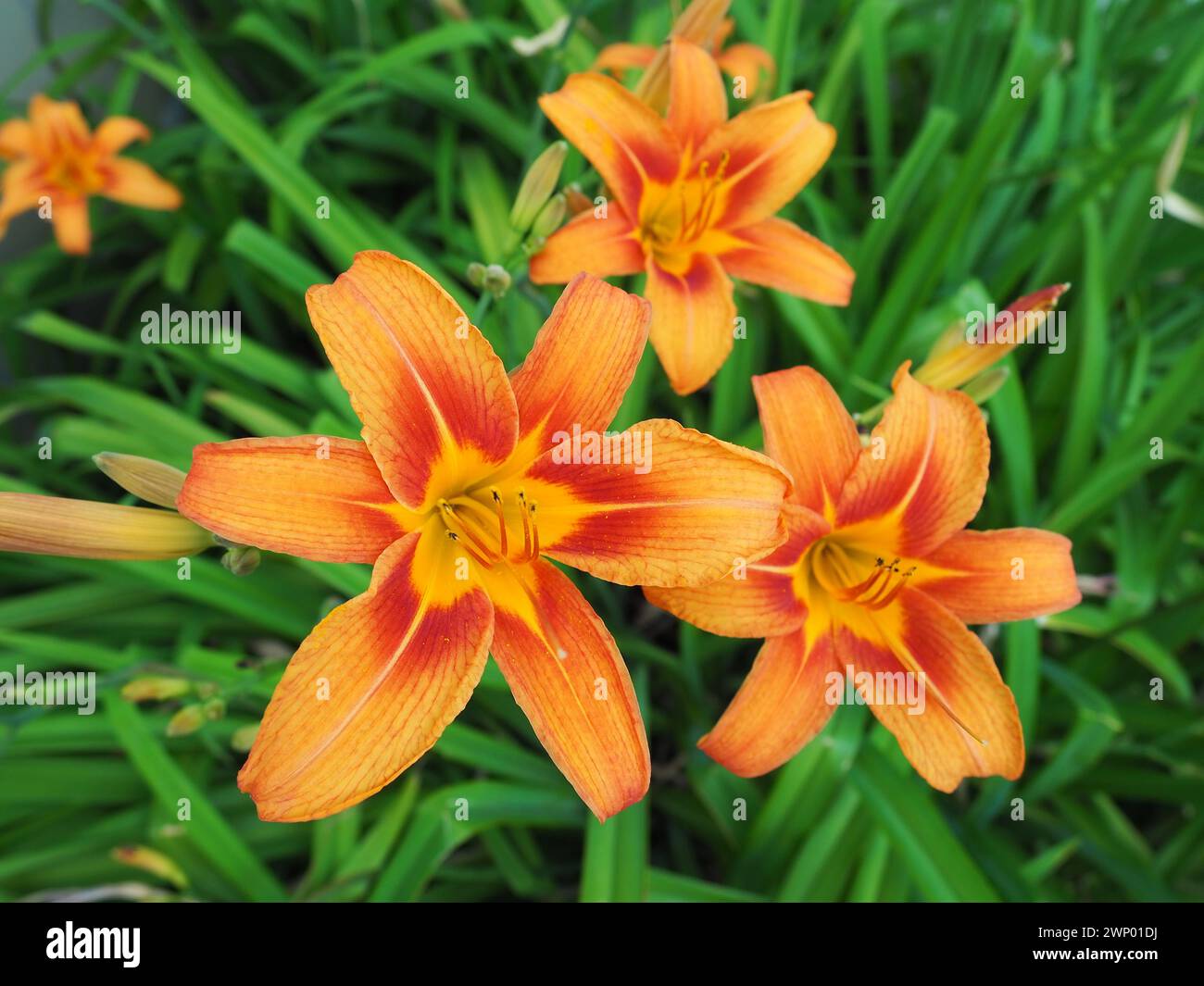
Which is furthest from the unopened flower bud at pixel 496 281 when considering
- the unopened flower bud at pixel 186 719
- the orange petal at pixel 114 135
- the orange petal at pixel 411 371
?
the orange petal at pixel 114 135

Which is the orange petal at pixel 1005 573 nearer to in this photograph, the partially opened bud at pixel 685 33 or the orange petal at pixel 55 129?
the partially opened bud at pixel 685 33

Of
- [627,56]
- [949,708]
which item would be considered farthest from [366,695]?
[627,56]

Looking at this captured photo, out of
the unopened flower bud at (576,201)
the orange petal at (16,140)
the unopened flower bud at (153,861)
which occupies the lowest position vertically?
the unopened flower bud at (153,861)

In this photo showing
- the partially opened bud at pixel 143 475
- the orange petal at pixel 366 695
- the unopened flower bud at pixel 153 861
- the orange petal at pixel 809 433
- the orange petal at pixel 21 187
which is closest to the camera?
the orange petal at pixel 366 695

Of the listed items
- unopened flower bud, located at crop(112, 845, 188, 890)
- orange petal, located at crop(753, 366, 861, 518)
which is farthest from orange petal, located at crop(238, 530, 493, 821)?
unopened flower bud, located at crop(112, 845, 188, 890)

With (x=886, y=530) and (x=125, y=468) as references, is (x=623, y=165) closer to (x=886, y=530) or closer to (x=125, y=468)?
(x=886, y=530)

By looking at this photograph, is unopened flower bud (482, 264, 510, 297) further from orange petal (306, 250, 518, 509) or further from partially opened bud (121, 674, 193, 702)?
partially opened bud (121, 674, 193, 702)
